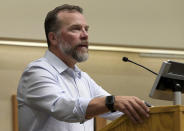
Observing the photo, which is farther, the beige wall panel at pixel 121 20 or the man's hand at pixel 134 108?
the beige wall panel at pixel 121 20

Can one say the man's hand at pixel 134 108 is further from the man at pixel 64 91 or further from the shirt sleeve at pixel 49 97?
the shirt sleeve at pixel 49 97

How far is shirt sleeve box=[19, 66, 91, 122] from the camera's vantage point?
2711mm

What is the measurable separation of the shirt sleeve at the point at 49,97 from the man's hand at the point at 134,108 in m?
0.24

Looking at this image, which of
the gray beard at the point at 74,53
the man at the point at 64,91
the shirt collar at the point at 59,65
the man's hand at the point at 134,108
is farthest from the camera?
the gray beard at the point at 74,53

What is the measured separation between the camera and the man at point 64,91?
2.64m

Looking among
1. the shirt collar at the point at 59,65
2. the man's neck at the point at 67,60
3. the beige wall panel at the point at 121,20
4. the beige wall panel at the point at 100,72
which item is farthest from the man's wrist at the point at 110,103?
the beige wall panel at the point at 100,72

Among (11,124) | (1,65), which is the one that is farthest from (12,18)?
(11,124)

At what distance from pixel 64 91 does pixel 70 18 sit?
2.22 feet

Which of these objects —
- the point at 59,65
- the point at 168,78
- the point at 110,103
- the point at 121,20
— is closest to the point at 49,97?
the point at 110,103

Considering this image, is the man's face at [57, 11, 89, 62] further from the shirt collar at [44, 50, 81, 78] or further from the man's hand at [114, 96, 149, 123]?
the man's hand at [114, 96, 149, 123]

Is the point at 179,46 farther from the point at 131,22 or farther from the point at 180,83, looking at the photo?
the point at 180,83

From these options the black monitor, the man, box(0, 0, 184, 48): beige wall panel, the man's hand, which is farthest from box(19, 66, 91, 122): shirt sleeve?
Result: box(0, 0, 184, 48): beige wall panel

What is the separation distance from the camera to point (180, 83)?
3379 millimetres

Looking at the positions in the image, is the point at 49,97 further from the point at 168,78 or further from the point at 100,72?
the point at 100,72
